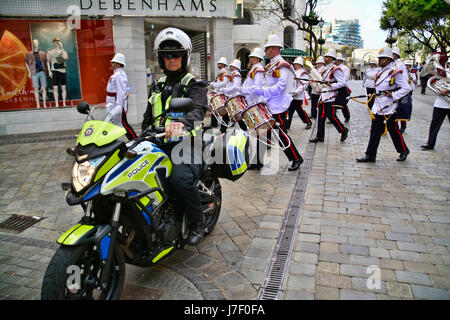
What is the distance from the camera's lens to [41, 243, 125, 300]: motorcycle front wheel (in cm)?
238

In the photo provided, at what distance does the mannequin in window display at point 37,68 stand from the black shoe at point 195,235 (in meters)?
10.1

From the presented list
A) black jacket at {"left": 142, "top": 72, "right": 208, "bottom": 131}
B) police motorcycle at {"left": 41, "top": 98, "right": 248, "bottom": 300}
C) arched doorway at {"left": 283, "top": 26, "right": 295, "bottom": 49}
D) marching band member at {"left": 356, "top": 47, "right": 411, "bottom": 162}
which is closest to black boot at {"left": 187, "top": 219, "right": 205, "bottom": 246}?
police motorcycle at {"left": 41, "top": 98, "right": 248, "bottom": 300}

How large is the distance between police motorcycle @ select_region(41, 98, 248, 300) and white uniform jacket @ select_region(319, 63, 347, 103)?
6.81 meters

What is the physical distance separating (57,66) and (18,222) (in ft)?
27.5

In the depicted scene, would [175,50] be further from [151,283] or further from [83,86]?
[83,86]

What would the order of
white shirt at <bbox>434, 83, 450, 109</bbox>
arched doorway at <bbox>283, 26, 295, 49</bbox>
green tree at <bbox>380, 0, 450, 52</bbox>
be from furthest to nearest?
arched doorway at <bbox>283, 26, 295, 49</bbox>, green tree at <bbox>380, 0, 450, 52</bbox>, white shirt at <bbox>434, 83, 450, 109</bbox>

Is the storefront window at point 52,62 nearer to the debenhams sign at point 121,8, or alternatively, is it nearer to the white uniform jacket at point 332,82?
the debenhams sign at point 121,8

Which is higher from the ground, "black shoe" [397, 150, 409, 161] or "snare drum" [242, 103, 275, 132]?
"snare drum" [242, 103, 275, 132]

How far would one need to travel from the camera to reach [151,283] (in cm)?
336

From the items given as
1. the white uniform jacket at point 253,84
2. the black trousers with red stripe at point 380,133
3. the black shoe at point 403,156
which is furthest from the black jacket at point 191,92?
the black shoe at point 403,156

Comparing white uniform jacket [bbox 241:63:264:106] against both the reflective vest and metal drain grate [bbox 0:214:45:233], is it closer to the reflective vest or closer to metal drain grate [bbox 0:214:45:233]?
the reflective vest

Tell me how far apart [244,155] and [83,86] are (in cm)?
969
